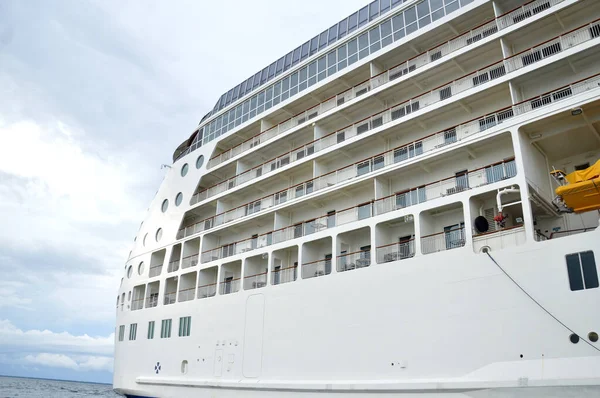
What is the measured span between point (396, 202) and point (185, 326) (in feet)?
36.5

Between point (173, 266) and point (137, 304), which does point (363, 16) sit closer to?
point (173, 266)

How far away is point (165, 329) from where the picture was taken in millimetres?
21469

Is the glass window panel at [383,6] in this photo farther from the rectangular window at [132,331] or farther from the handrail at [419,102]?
the rectangular window at [132,331]

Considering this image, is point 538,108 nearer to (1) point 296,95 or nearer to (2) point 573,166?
(2) point 573,166

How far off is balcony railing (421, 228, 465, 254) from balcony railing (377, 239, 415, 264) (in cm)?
49

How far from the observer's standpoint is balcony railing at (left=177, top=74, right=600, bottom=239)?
13.0m

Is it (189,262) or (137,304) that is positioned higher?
(189,262)

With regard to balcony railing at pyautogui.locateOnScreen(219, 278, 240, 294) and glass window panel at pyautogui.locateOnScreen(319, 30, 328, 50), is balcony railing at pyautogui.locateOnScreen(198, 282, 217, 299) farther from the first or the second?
glass window panel at pyautogui.locateOnScreen(319, 30, 328, 50)

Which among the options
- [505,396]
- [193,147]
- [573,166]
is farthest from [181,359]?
[573,166]

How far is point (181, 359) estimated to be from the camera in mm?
20000

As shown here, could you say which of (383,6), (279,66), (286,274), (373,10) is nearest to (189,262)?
(286,274)

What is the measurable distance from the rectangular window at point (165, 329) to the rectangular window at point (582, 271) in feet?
54.9

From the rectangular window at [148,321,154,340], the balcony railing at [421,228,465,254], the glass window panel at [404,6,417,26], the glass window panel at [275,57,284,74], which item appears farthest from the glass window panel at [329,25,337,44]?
the rectangular window at [148,321,154,340]

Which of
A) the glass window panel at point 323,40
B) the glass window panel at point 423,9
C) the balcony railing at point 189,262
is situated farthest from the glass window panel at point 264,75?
the balcony railing at point 189,262
